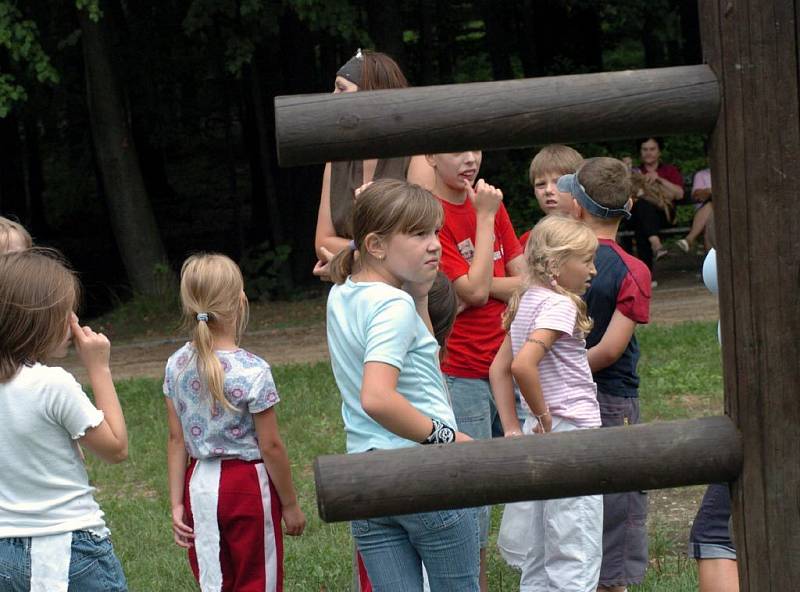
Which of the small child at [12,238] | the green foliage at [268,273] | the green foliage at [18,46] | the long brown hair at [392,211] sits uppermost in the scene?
the green foliage at [18,46]

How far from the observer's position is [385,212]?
301cm

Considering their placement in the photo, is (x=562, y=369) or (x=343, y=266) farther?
(x=562, y=369)

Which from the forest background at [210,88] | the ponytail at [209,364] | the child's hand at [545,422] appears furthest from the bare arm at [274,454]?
the forest background at [210,88]

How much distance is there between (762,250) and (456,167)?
6.08 ft

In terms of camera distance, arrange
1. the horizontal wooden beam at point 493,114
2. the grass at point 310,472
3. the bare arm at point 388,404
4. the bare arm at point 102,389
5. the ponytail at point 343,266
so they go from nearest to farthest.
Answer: the horizontal wooden beam at point 493,114 < the bare arm at point 388,404 < the bare arm at point 102,389 < the ponytail at point 343,266 < the grass at point 310,472

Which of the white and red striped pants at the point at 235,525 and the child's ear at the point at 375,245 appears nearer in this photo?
the child's ear at the point at 375,245

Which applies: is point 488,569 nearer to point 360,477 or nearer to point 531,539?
point 531,539

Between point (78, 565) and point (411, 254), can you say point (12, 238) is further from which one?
point (411, 254)

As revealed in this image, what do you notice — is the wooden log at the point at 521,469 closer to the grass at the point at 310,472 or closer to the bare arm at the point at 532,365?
the bare arm at the point at 532,365

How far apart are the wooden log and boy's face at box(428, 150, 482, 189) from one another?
5.95ft

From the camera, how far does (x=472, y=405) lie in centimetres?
406

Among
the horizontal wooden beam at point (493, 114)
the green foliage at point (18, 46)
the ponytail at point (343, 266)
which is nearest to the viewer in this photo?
the horizontal wooden beam at point (493, 114)

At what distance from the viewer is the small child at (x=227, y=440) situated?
3578 mm

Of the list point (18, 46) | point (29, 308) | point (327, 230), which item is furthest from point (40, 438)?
point (18, 46)
